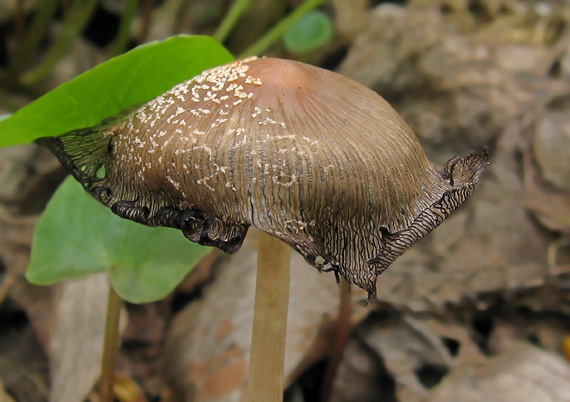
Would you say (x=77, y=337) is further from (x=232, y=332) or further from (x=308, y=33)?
(x=308, y=33)

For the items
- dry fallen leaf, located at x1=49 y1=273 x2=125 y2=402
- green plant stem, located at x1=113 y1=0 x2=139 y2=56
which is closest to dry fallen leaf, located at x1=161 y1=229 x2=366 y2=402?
dry fallen leaf, located at x1=49 y1=273 x2=125 y2=402

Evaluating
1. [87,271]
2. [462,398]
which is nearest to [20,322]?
[87,271]

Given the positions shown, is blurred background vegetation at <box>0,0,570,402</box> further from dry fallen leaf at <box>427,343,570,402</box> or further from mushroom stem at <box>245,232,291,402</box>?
mushroom stem at <box>245,232,291,402</box>

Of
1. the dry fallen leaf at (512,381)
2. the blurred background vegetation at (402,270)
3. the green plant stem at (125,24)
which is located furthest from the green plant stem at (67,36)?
the dry fallen leaf at (512,381)

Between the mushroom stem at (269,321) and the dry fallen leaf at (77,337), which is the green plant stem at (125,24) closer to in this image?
the dry fallen leaf at (77,337)

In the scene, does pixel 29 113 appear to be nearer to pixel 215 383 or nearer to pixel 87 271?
pixel 87 271

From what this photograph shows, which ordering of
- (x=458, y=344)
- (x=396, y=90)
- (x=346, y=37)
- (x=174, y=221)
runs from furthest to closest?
1. (x=346, y=37)
2. (x=396, y=90)
3. (x=458, y=344)
4. (x=174, y=221)
